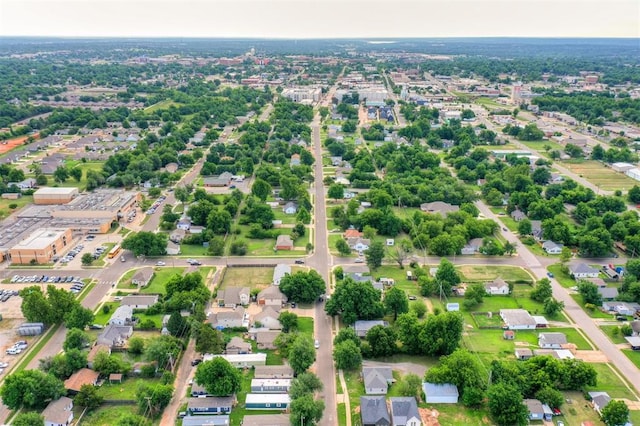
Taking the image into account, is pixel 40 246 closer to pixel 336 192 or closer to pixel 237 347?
pixel 237 347

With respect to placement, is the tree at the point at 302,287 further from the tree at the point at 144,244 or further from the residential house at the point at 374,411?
the tree at the point at 144,244

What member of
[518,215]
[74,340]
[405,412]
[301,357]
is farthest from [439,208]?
→ [74,340]

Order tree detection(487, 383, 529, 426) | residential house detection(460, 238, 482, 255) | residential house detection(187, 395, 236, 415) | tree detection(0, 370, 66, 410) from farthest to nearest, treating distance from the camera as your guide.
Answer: residential house detection(460, 238, 482, 255)
residential house detection(187, 395, 236, 415)
tree detection(0, 370, 66, 410)
tree detection(487, 383, 529, 426)

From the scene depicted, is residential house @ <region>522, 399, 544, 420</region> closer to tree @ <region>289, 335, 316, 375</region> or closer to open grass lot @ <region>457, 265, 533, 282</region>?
tree @ <region>289, 335, 316, 375</region>

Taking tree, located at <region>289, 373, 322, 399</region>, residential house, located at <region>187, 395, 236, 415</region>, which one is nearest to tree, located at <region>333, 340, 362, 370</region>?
tree, located at <region>289, 373, 322, 399</region>

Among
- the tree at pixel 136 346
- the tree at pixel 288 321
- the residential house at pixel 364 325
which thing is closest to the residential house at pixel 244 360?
the tree at pixel 288 321
